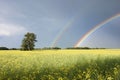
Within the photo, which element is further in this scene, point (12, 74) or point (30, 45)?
point (30, 45)

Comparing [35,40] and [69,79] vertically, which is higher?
[35,40]

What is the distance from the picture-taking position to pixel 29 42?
77.9 meters

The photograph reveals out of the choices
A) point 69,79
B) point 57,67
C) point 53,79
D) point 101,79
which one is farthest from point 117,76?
point 57,67

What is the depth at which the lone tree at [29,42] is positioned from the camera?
77.2 metres

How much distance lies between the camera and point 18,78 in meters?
7.91

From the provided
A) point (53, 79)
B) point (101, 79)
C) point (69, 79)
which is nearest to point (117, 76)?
point (101, 79)

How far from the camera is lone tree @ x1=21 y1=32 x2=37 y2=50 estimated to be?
253ft

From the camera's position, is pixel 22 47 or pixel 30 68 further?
pixel 22 47

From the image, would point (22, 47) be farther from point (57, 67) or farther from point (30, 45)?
point (57, 67)

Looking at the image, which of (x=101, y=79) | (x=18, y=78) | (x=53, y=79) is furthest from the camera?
(x=18, y=78)

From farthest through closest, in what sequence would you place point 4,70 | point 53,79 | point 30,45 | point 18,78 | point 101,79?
point 30,45 → point 4,70 → point 18,78 → point 53,79 → point 101,79

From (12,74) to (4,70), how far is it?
0.59 meters

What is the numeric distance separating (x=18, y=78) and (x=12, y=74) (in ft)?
1.37

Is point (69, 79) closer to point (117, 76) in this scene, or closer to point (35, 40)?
point (117, 76)
